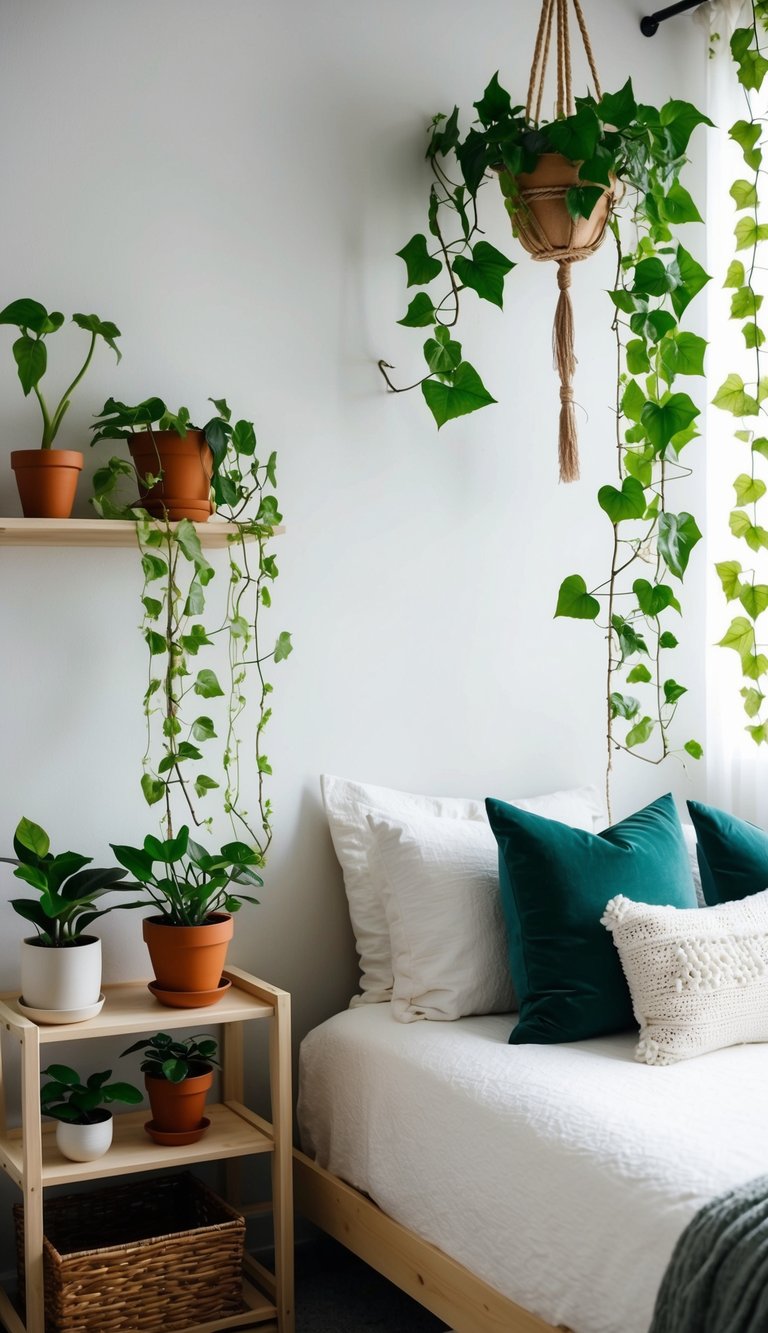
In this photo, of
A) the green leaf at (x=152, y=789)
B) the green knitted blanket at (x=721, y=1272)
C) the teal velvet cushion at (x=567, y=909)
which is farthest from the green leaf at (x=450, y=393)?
the green knitted blanket at (x=721, y=1272)

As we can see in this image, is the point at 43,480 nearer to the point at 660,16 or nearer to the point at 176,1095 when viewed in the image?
the point at 176,1095

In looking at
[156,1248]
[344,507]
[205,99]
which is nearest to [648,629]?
[344,507]

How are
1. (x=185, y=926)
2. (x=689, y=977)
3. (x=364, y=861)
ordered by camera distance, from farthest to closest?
(x=364, y=861) < (x=185, y=926) < (x=689, y=977)

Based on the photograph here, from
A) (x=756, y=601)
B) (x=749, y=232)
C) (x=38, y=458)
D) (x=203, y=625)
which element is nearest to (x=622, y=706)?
(x=756, y=601)

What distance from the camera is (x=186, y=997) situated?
6.88 feet

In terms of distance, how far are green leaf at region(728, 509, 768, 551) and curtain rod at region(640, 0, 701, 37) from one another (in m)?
1.16

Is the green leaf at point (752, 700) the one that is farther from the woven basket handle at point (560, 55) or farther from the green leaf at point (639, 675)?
the woven basket handle at point (560, 55)

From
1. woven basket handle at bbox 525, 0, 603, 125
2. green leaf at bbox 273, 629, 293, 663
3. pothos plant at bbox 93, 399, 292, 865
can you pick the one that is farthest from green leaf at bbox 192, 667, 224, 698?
woven basket handle at bbox 525, 0, 603, 125

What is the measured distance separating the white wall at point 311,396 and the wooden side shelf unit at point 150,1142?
0.85ft

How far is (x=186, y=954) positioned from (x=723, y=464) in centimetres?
182

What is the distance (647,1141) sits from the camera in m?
1.66

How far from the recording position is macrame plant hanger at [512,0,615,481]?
2467 mm

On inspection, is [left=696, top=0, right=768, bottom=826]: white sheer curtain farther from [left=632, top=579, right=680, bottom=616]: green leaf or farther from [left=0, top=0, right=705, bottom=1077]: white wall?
[left=632, top=579, right=680, bottom=616]: green leaf

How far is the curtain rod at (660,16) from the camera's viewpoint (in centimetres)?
292
